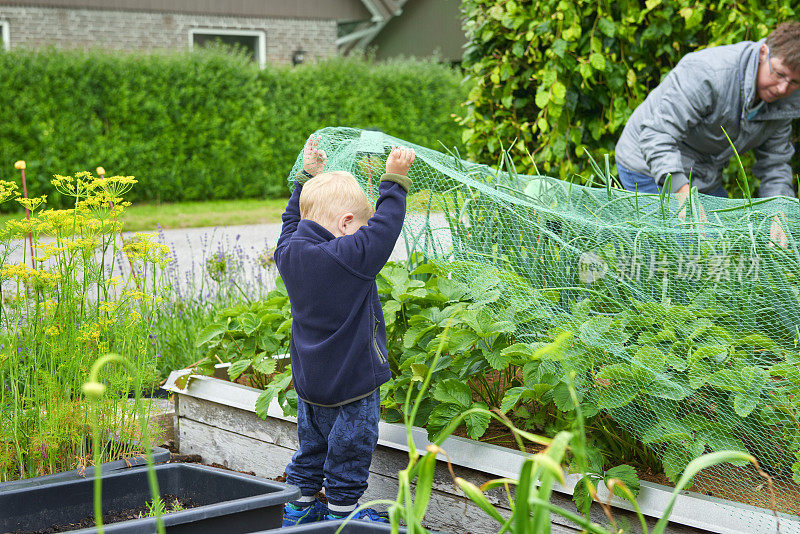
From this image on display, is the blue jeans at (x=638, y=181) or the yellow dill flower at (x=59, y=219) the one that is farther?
the blue jeans at (x=638, y=181)

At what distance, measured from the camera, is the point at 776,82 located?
3.08 m

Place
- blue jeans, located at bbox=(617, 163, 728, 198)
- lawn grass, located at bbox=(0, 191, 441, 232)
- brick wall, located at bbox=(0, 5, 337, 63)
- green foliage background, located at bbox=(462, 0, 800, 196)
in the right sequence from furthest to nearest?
1. brick wall, located at bbox=(0, 5, 337, 63)
2. lawn grass, located at bbox=(0, 191, 441, 232)
3. green foliage background, located at bbox=(462, 0, 800, 196)
4. blue jeans, located at bbox=(617, 163, 728, 198)

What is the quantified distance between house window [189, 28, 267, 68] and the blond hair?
48.8 ft

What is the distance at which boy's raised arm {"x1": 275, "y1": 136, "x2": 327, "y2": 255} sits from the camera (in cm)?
236

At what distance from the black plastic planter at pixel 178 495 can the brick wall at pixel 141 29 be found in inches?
480

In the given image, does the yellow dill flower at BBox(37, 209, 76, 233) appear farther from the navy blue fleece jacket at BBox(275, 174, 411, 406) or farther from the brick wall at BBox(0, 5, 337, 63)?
the brick wall at BBox(0, 5, 337, 63)

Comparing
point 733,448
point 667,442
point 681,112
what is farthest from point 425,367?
point 681,112

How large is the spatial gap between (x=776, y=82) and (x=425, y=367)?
1.90 m

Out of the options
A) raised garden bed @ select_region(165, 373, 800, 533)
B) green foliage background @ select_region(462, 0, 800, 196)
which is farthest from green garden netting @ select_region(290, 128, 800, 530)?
green foliage background @ select_region(462, 0, 800, 196)

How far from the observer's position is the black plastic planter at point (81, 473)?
2137 millimetres

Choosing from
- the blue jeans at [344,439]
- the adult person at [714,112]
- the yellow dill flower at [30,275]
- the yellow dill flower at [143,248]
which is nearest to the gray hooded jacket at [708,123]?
the adult person at [714,112]

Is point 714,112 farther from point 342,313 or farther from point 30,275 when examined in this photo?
point 30,275

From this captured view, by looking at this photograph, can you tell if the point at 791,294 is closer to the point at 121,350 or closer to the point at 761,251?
the point at 761,251

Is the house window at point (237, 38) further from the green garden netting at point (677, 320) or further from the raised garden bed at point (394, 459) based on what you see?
the green garden netting at point (677, 320)
